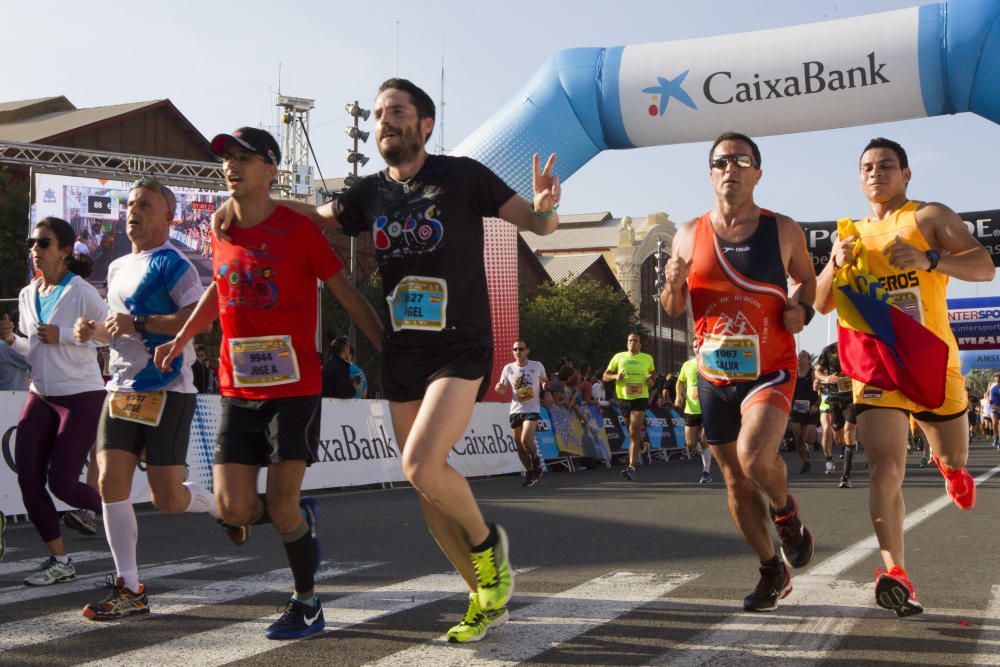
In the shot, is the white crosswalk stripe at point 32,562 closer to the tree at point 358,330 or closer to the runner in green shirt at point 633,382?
the runner in green shirt at point 633,382

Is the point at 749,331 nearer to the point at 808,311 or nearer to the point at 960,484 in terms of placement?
the point at 808,311

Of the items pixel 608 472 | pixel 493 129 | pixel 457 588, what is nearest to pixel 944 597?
pixel 457 588

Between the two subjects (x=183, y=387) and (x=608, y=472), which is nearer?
(x=183, y=387)

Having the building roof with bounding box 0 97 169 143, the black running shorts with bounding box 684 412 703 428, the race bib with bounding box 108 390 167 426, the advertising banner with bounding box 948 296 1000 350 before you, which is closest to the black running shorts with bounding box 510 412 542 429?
the black running shorts with bounding box 684 412 703 428

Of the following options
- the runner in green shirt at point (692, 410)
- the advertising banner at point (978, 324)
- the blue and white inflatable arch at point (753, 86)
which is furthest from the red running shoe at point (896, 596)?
the advertising banner at point (978, 324)

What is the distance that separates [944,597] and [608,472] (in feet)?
44.2

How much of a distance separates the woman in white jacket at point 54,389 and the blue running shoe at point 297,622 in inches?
90.0

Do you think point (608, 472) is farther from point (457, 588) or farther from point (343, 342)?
point (457, 588)

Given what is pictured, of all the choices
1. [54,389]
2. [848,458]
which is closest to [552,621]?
[54,389]

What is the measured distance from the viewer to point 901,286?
5.61 m

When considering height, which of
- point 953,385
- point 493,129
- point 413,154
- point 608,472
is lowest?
point 608,472

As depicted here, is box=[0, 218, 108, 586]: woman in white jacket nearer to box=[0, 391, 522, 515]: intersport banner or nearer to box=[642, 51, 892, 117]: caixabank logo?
box=[0, 391, 522, 515]: intersport banner

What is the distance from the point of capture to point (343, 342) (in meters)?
15.5

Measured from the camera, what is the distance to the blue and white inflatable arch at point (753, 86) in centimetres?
1394
